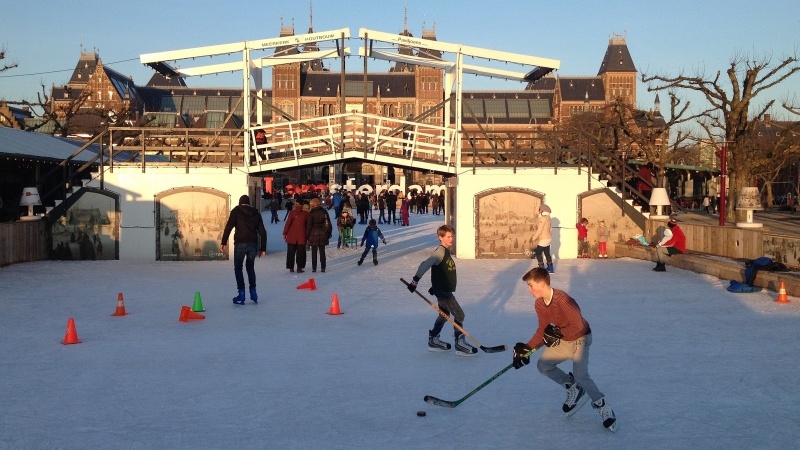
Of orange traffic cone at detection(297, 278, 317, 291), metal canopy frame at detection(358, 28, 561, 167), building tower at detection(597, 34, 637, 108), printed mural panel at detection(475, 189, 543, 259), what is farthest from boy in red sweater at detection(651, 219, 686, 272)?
building tower at detection(597, 34, 637, 108)

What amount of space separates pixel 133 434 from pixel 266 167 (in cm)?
1653

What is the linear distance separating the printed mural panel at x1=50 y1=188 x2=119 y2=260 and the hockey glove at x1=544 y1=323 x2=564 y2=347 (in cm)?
1832

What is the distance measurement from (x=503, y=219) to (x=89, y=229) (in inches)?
465

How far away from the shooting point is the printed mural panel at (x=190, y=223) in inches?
882

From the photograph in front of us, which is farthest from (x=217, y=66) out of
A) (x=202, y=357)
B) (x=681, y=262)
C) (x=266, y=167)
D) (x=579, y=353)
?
(x=579, y=353)

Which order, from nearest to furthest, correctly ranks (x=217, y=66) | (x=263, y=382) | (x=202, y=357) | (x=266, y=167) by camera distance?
(x=263, y=382) < (x=202, y=357) < (x=266, y=167) < (x=217, y=66)

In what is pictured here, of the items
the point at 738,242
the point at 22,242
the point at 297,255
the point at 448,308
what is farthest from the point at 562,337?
the point at 22,242

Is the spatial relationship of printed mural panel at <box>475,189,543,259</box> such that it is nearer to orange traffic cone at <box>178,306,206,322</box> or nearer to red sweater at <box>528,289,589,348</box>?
orange traffic cone at <box>178,306,206,322</box>

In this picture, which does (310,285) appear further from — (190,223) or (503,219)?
(503,219)

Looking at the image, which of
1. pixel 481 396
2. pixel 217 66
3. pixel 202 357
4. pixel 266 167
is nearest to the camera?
pixel 481 396

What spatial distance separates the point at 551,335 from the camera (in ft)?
21.3

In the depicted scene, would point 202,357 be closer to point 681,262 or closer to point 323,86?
point 681,262

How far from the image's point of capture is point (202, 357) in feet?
30.9

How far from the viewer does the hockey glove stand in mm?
6496
